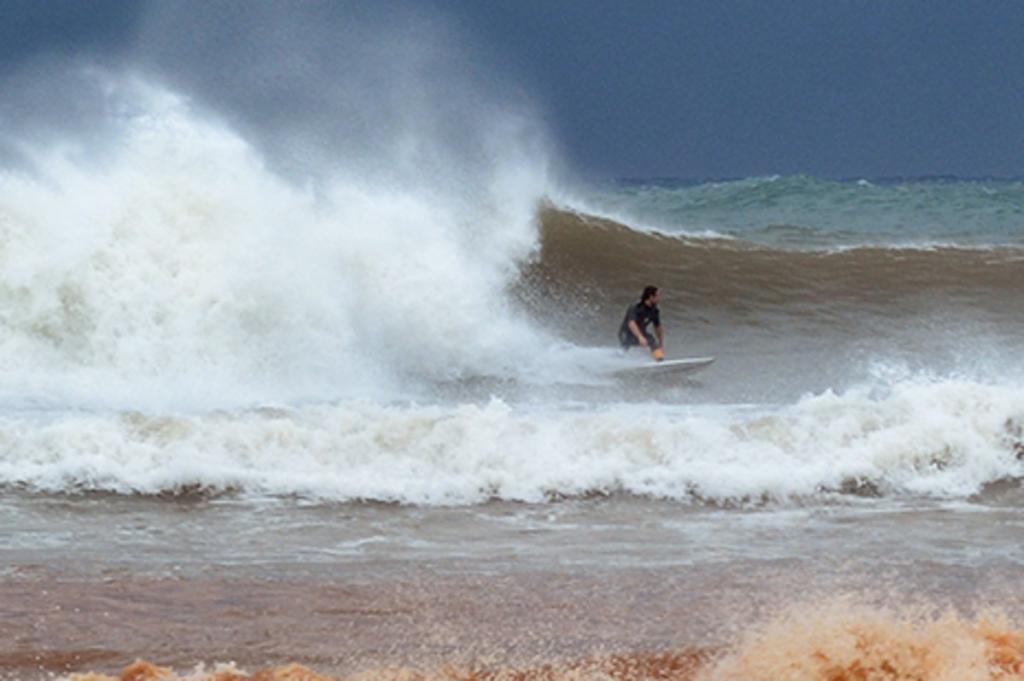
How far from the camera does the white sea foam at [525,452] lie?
827 cm

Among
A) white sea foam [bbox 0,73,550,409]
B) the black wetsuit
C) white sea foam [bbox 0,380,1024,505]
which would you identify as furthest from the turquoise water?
white sea foam [bbox 0,380,1024,505]

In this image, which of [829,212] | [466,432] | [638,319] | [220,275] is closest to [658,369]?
[638,319]

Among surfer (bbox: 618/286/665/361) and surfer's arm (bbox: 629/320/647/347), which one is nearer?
surfer (bbox: 618/286/665/361)

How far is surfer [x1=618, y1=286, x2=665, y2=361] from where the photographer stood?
13039 mm

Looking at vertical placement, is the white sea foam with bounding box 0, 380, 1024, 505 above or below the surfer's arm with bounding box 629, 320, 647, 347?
below

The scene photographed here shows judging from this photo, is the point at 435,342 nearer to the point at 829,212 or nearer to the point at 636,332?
the point at 636,332

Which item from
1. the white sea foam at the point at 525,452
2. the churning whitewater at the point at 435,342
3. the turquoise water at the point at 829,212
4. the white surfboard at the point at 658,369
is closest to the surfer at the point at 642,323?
the white surfboard at the point at 658,369

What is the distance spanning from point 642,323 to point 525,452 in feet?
15.9

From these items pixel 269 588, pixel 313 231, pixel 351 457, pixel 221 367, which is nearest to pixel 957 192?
pixel 313 231

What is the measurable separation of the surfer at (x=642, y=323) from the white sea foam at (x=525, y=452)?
3.09 meters

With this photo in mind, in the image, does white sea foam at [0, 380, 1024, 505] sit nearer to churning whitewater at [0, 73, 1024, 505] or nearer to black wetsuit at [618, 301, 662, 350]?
churning whitewater at [0, 73, 1024, 505]

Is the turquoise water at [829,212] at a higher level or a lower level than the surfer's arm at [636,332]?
higher

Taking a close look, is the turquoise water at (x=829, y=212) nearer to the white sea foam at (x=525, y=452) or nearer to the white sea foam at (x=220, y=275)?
the white sea foam at (x=220, y=275)

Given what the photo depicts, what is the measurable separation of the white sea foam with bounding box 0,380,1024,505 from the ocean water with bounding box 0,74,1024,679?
3cm
